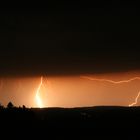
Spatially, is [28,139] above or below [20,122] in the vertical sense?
below

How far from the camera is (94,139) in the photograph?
161 ft

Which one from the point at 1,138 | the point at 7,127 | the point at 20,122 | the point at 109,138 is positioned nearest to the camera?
the point at 1,138

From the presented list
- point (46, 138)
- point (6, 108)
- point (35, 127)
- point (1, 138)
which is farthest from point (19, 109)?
point (1, 138)

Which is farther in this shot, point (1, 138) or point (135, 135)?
point (135, 135)

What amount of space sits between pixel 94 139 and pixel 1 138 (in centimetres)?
1272

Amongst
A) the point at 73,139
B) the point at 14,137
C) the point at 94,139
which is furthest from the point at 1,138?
the point at 94,139

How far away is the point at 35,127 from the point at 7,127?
4.71m

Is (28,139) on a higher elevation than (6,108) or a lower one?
lower

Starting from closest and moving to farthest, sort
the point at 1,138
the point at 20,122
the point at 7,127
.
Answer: the point at 1,138, the point at 7,127, the point at 20,122

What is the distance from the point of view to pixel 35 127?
46969 mm

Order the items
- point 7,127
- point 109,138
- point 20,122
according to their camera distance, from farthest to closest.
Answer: point 109,138 → point 20,122 → point 7,127

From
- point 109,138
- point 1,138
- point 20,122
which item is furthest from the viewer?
A: point 109,138

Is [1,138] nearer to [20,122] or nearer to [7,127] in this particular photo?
[7,127]

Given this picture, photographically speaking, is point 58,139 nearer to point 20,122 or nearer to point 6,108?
point 20,122
